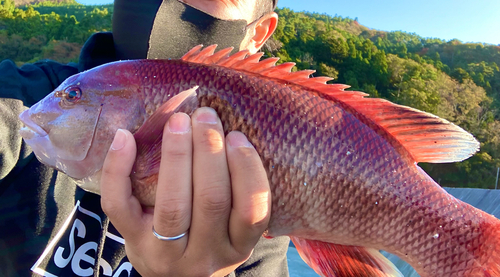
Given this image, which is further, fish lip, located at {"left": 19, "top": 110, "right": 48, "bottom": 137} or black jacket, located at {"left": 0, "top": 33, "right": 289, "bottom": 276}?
black jacket, located at {"left": 0, "top": 33, "right": 289, "bottom": 276}

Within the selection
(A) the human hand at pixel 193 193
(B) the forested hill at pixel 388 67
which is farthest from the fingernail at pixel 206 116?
(B) the forested hill at pixel 388 67

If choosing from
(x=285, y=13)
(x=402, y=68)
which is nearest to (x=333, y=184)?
(x=402, y=68)

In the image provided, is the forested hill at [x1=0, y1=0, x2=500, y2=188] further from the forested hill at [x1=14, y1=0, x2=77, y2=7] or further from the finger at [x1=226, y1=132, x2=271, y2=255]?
the finger at [x1=226, y1=132, x2=271, y2=255]

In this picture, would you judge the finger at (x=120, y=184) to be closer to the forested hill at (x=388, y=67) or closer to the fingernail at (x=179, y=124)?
the fingernail at (x=179, y=124)

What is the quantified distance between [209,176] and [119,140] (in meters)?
0.36

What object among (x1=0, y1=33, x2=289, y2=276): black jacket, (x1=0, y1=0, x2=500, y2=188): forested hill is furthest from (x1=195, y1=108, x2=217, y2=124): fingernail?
(x1=0, y1=0, x2=500, y2=188): forested hill

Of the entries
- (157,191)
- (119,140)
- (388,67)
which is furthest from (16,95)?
(388,67)

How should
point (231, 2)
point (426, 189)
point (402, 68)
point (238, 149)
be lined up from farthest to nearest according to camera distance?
point (402, 68), point (231, 2), point (426, 189), point (238, 149)

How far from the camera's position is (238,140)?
1.19 meters

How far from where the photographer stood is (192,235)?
1306mm

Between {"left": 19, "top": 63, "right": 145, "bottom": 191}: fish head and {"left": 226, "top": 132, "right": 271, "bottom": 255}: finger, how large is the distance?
417 millimetres

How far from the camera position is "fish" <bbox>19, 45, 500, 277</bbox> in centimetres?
124

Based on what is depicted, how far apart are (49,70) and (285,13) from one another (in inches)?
2882

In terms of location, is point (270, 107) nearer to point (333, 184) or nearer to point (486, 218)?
point (333, 184)
